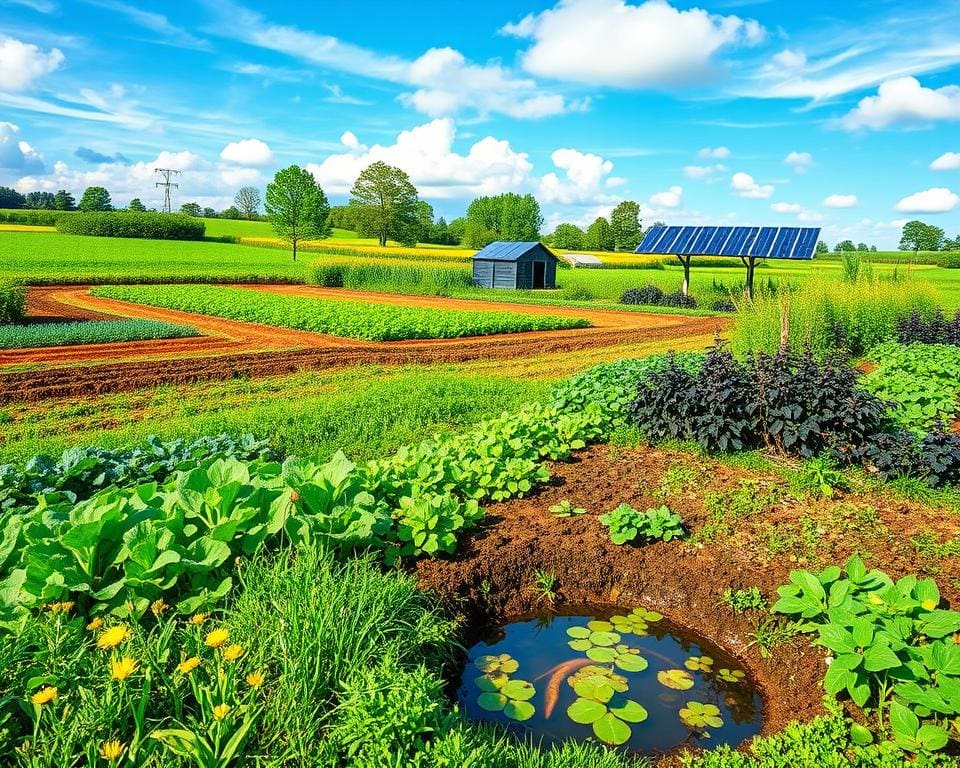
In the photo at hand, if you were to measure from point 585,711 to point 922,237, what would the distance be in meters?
86.3

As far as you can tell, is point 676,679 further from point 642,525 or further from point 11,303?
point 11,303

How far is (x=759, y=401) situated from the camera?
6410 millimetres

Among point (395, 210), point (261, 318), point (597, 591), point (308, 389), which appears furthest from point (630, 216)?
point (597, 591)

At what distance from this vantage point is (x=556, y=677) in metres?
3.86

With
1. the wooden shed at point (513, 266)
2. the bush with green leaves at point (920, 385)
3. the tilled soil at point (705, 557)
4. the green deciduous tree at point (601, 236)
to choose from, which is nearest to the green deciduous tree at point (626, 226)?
the green deciduous tree at point (601, 236)

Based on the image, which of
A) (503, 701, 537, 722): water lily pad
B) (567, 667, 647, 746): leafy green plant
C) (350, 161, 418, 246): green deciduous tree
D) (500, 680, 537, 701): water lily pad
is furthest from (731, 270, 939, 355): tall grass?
(350, 161, 418, 246): green deciduous tree

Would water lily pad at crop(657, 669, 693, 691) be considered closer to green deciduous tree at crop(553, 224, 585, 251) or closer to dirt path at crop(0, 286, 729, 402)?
dirt path at crop(0, 286, 729, 402)

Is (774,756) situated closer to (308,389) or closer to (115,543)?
(115,543)

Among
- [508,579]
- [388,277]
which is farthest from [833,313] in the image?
[388,277]

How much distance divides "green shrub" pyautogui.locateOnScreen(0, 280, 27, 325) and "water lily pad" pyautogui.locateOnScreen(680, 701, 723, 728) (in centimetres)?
2147

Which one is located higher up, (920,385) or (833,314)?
(833,314)

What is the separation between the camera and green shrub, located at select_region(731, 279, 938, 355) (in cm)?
1132

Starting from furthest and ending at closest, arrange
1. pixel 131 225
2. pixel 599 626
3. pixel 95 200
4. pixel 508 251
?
pixel 95 200
pixel 131 225
pixel 508 251
pixel 599 626

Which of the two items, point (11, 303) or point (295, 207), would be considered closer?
point (11, 303)
